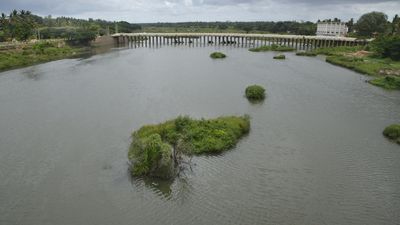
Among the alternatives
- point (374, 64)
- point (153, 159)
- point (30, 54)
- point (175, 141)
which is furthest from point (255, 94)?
point (30, 54)

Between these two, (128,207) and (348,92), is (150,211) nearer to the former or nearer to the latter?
(128,207)

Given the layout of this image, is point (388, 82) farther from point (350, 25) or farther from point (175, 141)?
point (350, 25)

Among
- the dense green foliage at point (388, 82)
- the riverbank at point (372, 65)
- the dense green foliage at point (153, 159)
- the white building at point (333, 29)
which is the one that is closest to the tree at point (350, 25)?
the white building at point (333, 29)

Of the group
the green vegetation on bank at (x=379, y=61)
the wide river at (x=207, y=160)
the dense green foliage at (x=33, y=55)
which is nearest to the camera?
the wide river at (x=207, y=160)

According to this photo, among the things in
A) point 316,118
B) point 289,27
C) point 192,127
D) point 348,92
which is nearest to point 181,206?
point 192,127

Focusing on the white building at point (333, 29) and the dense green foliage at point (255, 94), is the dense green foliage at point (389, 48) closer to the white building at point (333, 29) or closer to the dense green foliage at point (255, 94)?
the dense green foliage at point (255, 94)
